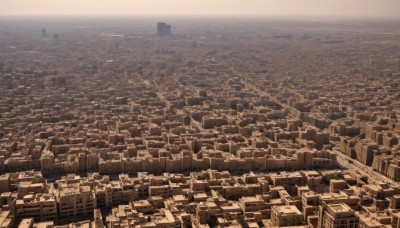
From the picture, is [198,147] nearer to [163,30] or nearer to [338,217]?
[338,217]

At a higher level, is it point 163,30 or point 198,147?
point 163,30

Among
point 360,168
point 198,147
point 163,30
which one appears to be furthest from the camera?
point 163,30

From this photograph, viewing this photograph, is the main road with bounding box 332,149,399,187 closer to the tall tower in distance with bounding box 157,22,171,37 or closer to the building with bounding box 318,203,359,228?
the building with bounding box 318,203,359,228

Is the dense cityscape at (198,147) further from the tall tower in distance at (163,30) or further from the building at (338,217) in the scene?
the tall tower in distance at (163,30)

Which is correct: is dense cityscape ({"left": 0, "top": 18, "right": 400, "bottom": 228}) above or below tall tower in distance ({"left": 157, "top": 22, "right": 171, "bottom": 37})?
below

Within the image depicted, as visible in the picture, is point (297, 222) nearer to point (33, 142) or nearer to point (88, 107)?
point (33, 142)

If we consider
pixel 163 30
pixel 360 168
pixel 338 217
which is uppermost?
pixel 163 30

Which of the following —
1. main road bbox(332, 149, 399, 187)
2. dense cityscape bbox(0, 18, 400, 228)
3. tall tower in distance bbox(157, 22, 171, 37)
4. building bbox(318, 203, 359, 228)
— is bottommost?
main road bbox(332, 149, 399, 187)

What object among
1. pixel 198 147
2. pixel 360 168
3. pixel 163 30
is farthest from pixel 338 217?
pixel 163 30

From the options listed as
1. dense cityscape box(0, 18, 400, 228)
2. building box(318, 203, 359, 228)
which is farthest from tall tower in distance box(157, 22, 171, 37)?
building box(318, 203, 359, 228)
